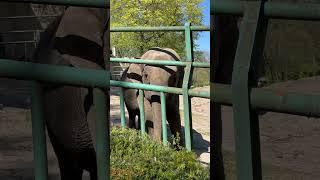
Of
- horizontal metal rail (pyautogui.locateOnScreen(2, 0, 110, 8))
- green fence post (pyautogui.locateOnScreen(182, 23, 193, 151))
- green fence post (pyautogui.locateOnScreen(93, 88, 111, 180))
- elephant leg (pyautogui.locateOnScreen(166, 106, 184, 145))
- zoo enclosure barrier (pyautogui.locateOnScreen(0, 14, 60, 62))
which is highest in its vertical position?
horizontal metal rail (pyautogui.locateOnScreen(2, 0, 110, 8))

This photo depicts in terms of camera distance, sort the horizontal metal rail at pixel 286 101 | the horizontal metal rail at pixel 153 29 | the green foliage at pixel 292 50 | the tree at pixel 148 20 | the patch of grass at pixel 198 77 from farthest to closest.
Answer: the patch of grass at pixel 198 77 < the horizontal metal rail at pixel 153 29 < the tree at pixel 148 20 < the green foliage at pixel 292 50 < the horizontal metal rail at pixel 286 101

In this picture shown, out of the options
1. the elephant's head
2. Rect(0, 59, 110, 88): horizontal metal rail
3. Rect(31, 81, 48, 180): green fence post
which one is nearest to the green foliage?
Rect(0, 59, 110, 88): horizontal metal rail

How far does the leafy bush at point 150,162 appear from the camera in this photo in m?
1.99

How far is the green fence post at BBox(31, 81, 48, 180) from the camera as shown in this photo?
0.70 metres

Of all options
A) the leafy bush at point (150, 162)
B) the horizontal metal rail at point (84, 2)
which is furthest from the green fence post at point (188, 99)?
the horizontal metal rail at point (84, 2)

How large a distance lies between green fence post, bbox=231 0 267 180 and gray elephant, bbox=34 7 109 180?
0.32 meters

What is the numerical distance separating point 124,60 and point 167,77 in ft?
1.42

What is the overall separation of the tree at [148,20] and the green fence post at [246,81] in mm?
1195

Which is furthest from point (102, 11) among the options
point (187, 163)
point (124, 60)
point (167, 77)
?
point (167, 77)

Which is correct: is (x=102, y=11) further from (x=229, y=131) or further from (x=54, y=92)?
(x=229, y=131)

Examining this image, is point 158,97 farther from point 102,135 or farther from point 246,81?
point 246,81

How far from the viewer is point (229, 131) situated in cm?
68

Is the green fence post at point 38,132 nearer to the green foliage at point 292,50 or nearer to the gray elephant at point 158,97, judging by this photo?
the green foliage at point 292,50

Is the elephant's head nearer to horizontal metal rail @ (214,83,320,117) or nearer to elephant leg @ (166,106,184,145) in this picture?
elephant leg @ (166,106,184,145)
